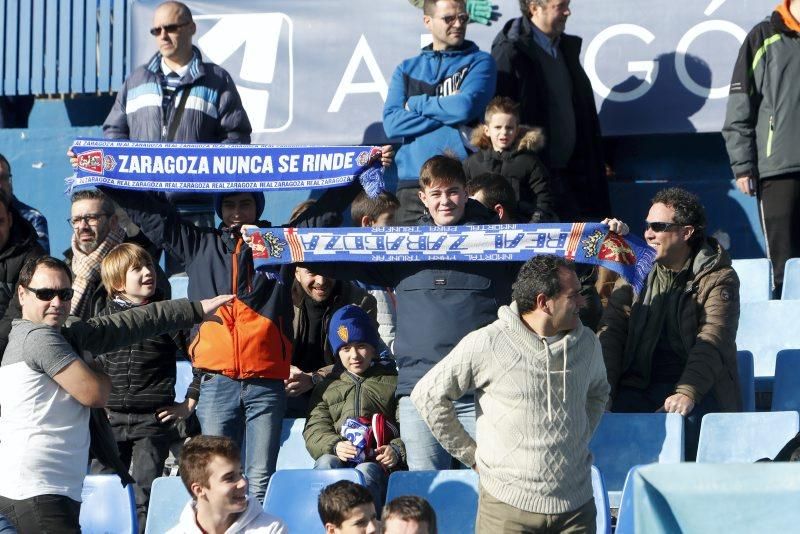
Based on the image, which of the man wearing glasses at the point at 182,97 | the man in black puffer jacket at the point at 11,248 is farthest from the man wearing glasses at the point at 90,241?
the man wearing glasses at the point at 182,97

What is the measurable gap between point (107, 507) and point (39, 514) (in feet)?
2.54

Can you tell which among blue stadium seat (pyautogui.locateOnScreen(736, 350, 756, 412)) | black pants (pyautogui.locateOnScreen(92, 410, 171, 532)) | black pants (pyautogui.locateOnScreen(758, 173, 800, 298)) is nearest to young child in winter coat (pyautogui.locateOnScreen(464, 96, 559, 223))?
black pants (pyautogui.locateOnScreen(758, 173, 800, 298))

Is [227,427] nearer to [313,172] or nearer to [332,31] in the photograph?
[313,172]

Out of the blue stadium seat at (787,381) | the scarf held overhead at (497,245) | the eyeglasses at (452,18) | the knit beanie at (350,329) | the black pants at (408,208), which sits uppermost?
the eyeglasses at (452,18)

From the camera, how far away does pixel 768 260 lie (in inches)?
320

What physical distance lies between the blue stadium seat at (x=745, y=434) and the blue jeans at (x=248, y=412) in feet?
6.64

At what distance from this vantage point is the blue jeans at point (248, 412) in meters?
6.75

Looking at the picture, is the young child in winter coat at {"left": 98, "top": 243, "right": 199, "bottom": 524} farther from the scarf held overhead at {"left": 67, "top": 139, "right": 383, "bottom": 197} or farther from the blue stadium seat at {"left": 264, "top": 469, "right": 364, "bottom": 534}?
the blue stadium seat at {"left": 264, "top": 469, "right": 364, "bottom": 534}

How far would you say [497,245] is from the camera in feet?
21.0

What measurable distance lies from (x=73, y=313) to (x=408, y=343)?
80.9 inches

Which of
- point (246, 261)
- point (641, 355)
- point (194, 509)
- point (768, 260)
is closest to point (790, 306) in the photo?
point (768, 260)

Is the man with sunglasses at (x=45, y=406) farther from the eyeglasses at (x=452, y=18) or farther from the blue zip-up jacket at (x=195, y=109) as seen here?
the eyeglasses at (x=452, y=18)

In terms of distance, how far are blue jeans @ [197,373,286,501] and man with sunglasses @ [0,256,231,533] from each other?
49.6 inches

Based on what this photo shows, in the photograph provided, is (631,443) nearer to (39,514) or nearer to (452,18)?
(39,514)
